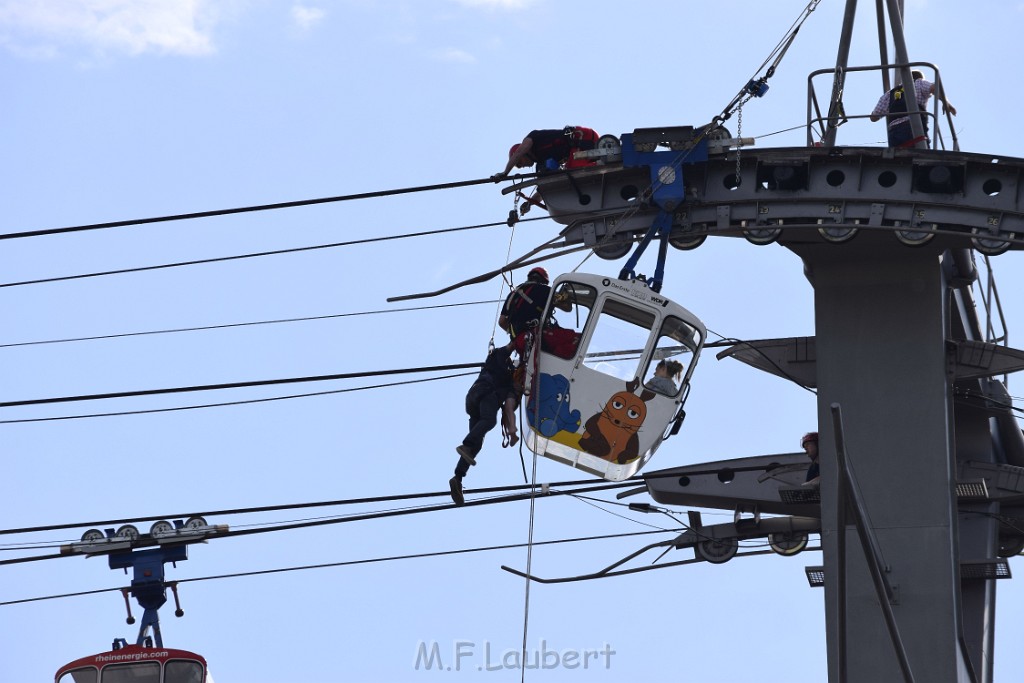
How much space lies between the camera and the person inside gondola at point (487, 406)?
23.0 metres

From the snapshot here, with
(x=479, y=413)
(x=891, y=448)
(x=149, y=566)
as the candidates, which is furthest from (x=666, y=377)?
(x=149, y=566)

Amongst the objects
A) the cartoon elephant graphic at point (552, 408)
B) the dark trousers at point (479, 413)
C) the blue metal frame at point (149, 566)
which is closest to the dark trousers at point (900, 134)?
the cartoon elephant graphic at point (552, 408)

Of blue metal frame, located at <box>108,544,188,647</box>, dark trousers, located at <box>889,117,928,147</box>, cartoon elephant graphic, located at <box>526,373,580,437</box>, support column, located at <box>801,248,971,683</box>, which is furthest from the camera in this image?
blue metal frame, located at <box>108,544,188,647</box>

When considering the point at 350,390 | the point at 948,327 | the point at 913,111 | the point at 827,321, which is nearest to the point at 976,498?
the point at 948,327

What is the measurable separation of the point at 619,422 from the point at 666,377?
2.33 feet

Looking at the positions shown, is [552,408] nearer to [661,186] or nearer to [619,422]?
[619,422]

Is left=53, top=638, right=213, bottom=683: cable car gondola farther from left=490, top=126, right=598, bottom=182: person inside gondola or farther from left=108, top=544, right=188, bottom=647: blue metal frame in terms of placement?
left=490, top=126, right=598, bottom=182: person inside gondola

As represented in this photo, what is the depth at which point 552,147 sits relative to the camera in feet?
77.7

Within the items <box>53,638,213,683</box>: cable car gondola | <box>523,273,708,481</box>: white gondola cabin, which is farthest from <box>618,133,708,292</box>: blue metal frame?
<box>53,638,213,683</box>: cable car gondola

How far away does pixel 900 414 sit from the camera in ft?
77.1

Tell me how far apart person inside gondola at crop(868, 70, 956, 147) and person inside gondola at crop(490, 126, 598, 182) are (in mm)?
3168

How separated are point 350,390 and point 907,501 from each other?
648 cm

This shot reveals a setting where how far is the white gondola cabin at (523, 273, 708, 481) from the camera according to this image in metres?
23.0

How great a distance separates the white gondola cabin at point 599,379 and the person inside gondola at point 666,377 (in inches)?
0.4
